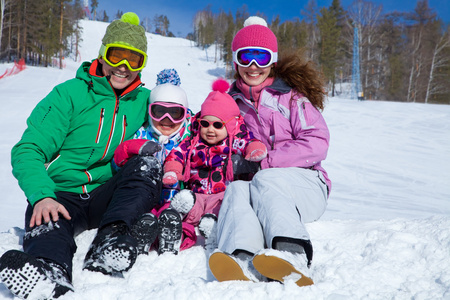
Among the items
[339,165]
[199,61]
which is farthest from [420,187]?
[199,61]

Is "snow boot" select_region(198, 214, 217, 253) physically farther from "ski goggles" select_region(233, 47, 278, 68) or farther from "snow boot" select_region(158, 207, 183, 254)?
"ski goggles" select_region(233, 47, 278, 68)

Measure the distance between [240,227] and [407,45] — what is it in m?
30.3

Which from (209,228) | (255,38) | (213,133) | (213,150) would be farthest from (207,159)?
(255,38)

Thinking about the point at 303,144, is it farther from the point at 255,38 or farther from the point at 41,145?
the point at 41,145

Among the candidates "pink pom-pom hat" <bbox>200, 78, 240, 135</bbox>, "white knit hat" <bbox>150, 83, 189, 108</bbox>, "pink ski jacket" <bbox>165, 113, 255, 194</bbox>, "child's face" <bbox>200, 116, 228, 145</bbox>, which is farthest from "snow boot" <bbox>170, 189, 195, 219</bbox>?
"white knit hat" <bbox>150, 83, 189, 108</bbox>

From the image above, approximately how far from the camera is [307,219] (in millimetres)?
2172

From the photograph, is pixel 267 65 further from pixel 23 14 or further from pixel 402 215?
pixel 23 14

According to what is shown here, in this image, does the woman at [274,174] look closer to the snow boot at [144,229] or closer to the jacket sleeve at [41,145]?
the snow boot at [144,229]

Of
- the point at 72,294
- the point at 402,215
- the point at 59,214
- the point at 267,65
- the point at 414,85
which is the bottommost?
the point at 402,215

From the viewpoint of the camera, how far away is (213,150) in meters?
2.59

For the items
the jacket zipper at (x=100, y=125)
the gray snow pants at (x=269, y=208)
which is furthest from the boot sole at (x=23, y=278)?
the jacket zipper at (x=100, y=125)

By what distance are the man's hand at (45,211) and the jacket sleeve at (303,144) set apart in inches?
54.1

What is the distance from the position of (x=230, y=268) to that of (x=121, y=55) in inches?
70.2

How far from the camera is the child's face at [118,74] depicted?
2.44 metres
